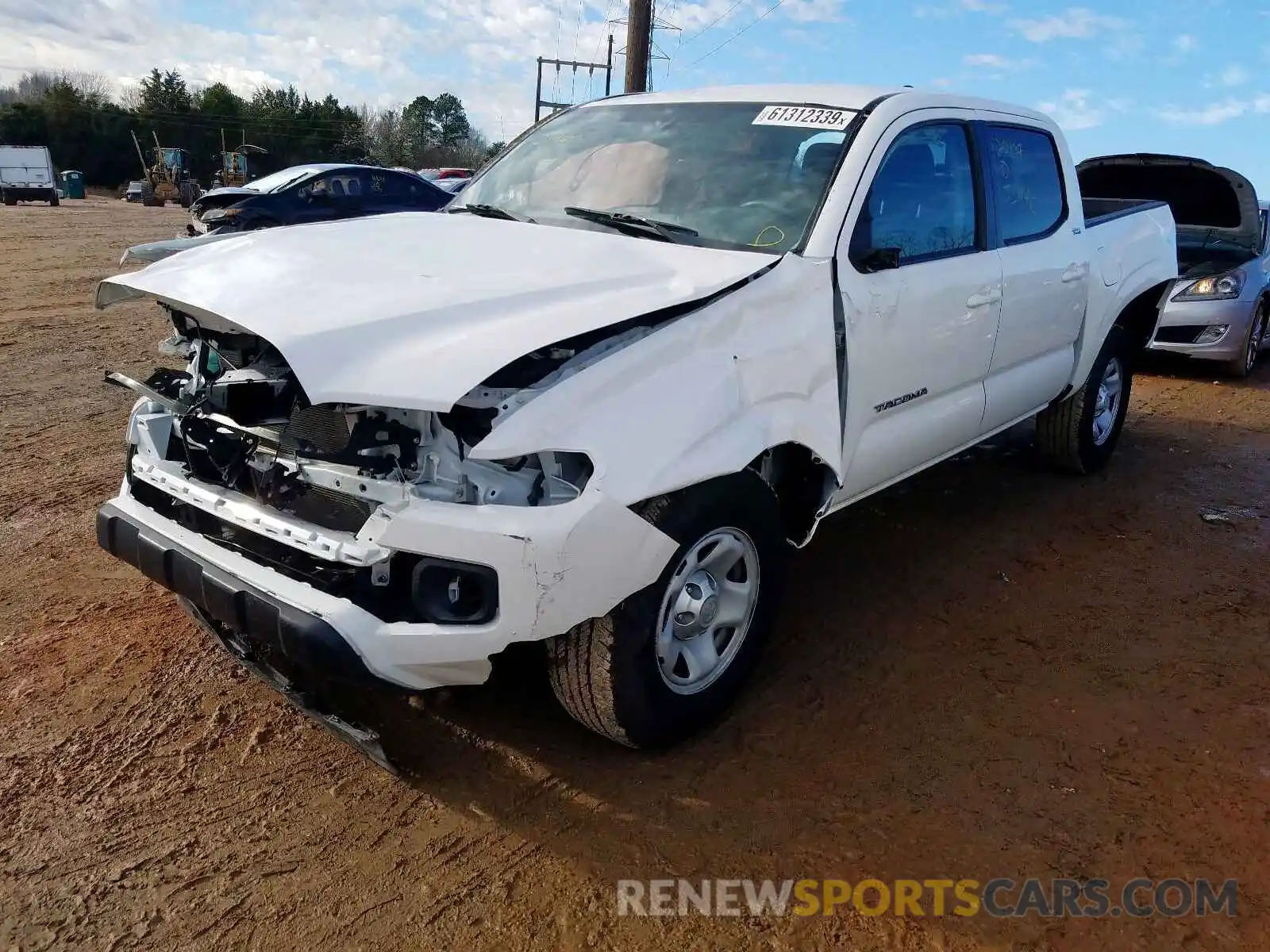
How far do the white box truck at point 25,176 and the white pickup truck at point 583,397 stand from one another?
40.5 meters

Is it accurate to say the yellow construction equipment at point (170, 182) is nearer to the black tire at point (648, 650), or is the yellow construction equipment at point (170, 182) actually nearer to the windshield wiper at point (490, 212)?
the windshield wiper at point (490, 212)

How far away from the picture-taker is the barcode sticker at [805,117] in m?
3.48

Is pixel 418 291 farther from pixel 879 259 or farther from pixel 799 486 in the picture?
pixel 879 259

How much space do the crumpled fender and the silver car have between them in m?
6.70

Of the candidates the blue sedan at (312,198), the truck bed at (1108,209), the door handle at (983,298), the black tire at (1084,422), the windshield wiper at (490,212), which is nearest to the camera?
the windshield wiper at (490,212)

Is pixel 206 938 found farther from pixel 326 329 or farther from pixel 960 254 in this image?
pixel 960 254

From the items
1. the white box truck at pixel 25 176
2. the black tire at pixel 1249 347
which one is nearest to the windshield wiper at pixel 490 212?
the black tire at pixel 1249 347

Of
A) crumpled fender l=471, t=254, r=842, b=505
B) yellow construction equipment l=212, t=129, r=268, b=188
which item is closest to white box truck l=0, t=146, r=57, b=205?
yellow construction equipment l=212, t=129, r=268, b=188

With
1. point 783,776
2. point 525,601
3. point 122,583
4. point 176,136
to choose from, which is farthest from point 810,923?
point 176,136

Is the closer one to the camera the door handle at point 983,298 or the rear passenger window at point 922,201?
the rear passenger window at point 922,201

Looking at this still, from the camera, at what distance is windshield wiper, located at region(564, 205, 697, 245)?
324cm

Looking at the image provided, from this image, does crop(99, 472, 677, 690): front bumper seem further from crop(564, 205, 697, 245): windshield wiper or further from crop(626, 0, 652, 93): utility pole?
crop(626, 0, 652, 93): utility pole

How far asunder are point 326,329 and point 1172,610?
12.0 feet

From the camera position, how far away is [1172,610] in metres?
4.07
